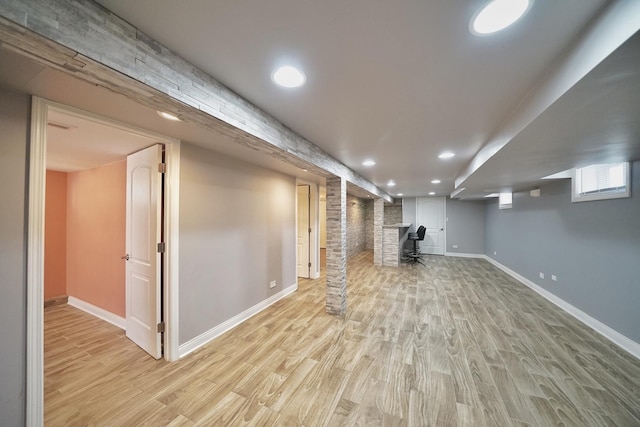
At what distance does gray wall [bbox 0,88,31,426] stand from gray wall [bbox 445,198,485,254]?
942 cm

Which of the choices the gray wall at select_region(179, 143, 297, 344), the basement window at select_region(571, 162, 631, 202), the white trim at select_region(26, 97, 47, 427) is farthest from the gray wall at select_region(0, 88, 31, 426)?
the basement window at select_region(571, 162, 631, 202)

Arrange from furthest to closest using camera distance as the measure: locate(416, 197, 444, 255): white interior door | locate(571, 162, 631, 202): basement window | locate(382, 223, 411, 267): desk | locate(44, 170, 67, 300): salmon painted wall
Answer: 1. locate(416, 197, 444, 255): white interior door
2. locate(382, 223, 411, 267): desk
3. locate(44, 170, 67, 300): salmon painted wall
4. locate(571, 162, 631, 202): basement window

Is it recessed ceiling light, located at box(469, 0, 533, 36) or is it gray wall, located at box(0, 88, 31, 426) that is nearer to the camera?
recessed ceiling light, located at box(469, 0, 533, 36)

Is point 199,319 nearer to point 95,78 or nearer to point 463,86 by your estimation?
point 95,78

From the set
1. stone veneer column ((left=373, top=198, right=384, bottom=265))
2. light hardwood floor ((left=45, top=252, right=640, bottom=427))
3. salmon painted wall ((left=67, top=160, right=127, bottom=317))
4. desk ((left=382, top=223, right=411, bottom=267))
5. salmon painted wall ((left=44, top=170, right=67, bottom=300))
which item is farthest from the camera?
stone veneer column ((left=373, top=198, right=384, bottom=265))

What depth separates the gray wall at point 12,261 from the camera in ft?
4.01

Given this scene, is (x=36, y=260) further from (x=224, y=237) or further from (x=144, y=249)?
(x=224, y=237)

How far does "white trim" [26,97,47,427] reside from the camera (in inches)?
50.6

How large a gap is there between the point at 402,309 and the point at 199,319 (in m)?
2.87

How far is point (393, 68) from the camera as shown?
3.89 feet

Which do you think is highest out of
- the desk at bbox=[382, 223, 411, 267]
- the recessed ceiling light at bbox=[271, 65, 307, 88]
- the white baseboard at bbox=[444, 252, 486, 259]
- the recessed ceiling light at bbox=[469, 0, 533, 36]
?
the recessed ceiling light at bbox=[271, 65, 307, 88]

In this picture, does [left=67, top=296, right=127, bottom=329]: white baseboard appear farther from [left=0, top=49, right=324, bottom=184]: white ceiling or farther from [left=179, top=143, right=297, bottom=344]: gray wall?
[left=0, top=49, right=324, bottom=184]: white ceiling

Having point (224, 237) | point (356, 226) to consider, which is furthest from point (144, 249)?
point (356, 226)

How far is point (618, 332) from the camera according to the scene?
2.51m
